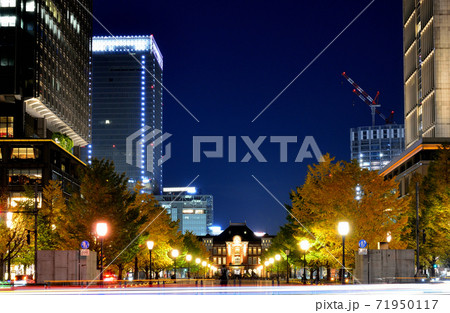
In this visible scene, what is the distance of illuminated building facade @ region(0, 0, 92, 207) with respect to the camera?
108 metres

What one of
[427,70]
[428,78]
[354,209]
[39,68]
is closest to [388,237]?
[354,209]

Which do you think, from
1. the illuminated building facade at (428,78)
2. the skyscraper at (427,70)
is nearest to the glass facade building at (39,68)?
the illuminated building facade at (428,78)

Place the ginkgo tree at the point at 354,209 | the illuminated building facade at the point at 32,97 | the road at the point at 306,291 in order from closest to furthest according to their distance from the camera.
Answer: the road at the point at 306,291 < the ginkgo tree at the point at 354,209 < the illuminated building facade at the point at 32,97

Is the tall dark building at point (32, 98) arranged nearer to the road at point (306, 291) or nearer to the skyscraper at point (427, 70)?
the road at point (306, 291)

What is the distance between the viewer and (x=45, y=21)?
116062 millimetres

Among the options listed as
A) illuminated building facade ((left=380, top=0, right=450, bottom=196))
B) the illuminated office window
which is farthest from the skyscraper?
the illuminated office window

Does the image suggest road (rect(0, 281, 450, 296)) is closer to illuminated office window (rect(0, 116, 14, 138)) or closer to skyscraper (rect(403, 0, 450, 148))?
illuminated office window (rect(0, 116, 14, 138))

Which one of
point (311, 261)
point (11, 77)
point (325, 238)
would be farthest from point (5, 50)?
point (325, 238)

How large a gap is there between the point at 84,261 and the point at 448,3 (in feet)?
370

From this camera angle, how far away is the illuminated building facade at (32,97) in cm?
10769

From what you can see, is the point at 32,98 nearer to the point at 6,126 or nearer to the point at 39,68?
the point at 39,68

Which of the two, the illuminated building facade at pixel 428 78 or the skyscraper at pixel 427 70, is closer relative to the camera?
the illuminated building facade at pixel 428 78

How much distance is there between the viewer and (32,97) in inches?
4279

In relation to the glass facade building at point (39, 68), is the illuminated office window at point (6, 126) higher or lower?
lower
